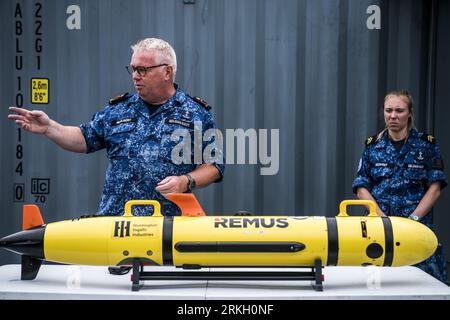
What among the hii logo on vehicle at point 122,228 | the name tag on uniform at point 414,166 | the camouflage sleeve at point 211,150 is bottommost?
the hii logo on vehicle at point 122,228

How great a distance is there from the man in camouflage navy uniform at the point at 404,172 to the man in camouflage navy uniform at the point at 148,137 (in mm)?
1186

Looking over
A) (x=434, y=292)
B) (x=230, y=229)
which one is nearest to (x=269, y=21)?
(x=230, y=229)

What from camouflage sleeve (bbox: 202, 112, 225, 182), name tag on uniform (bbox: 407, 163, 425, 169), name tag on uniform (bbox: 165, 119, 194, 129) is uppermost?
name tag on uniform (bbox: 165, 119, 194, 129)

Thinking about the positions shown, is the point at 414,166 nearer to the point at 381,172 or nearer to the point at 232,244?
the point at 381,172

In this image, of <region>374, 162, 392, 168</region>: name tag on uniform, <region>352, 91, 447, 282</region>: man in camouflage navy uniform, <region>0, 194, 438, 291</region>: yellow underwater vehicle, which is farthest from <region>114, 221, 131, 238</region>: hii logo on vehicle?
<region>374, 162, 392, 168</region>: name tag on uniform

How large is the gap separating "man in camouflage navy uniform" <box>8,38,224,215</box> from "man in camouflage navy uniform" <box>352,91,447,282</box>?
1186mm

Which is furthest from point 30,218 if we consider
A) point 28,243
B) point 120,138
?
point 120,138

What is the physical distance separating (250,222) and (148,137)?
90cm

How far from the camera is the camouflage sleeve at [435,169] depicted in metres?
3.74

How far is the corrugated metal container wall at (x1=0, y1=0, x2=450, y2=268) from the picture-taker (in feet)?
15.7

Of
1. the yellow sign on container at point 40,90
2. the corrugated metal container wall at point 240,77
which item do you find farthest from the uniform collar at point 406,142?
the yellow sign on container at point 40,90

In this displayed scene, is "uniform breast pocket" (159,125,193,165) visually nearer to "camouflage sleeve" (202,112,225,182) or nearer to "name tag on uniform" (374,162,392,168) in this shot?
"camouflage sleeve" (202,112,225,182)

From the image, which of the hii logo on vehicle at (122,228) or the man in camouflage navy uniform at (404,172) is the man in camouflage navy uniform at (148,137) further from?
the man in camouflage navy uniform at (404,172)

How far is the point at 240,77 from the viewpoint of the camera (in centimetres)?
480
